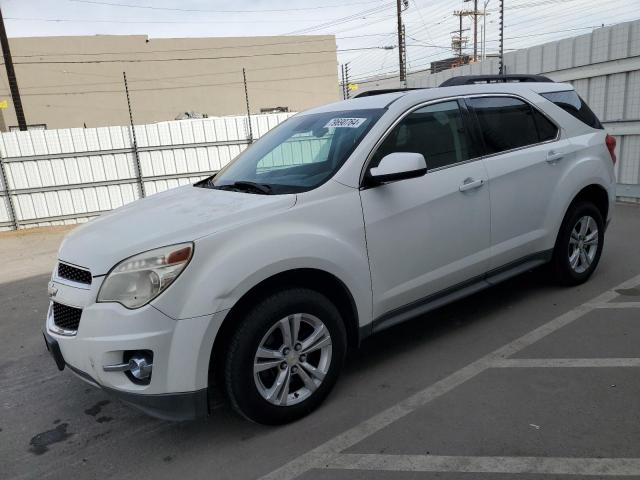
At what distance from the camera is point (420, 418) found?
289 centimetres

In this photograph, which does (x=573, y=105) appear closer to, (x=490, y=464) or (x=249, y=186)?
(x=249, y=186)

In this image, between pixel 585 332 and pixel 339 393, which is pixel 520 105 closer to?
pixel 585 332

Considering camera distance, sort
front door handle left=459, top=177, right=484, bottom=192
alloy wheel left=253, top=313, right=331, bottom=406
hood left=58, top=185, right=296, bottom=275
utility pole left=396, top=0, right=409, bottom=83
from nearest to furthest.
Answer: hood left=58, top=185, right=296, bottom=275
alloy wheel left=253, top=313, right=331, bottom=406
front door handle left=459, top=177, right=484, bottom=192
utility pole left=396, top=0, right=409, bottom=83

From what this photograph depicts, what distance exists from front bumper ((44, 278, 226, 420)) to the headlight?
0.06 m

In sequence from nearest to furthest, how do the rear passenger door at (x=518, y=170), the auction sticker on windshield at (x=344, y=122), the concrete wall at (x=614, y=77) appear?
the auction sticker on windshield at (x=344, y=122) < the rear passenger door at (x=518, y=170) < the concrete wall at (x=614, y=77)

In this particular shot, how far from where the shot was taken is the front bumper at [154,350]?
8.01ft

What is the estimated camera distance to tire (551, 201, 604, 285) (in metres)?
4.37

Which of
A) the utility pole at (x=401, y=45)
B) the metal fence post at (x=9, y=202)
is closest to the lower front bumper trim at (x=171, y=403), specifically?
the metal fence post at (x=9, y=202)

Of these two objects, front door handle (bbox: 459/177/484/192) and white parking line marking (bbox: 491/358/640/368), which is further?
front door handle (bbox: 459/177/484/192)

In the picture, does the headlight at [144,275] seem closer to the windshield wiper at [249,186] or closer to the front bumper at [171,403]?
the front bumper at [171,403]

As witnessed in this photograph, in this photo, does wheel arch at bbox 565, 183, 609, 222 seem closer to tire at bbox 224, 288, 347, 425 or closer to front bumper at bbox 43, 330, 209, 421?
tire at bbox 224, 288, 347, 425

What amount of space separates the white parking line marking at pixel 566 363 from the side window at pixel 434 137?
1.40 m

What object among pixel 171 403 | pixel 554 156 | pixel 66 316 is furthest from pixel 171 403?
pixel 554 156

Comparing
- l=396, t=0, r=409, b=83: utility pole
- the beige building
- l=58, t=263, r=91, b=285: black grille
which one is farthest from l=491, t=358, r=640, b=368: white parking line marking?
the beige building
